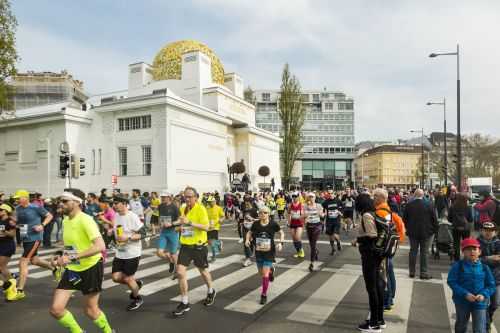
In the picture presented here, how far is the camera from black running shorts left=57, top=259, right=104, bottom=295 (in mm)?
4160

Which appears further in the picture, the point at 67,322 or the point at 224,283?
the point at 224,283

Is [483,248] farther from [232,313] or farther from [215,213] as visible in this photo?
[215,213]

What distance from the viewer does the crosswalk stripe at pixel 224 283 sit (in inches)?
257

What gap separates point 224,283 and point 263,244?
177 centimetres

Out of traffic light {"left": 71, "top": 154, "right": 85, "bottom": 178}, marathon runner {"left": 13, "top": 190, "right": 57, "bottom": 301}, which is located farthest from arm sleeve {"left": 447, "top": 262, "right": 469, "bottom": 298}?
traffic light {"left": 71, "top": 154, "right": 85, "bottom": 178}

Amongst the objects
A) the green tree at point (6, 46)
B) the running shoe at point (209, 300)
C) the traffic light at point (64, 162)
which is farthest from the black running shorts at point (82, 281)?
the green tree at point (6, 46)

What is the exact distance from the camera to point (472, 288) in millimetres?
4047

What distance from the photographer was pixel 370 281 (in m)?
4.99

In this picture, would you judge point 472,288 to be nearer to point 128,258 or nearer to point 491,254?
point 491,254

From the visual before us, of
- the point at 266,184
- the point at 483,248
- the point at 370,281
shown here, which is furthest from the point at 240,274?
the point at 266,184

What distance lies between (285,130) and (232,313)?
44.1m

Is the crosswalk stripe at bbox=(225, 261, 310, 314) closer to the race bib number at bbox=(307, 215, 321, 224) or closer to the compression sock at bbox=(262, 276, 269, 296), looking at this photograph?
the compression sock at bbox=(262, 276, 269, 296)

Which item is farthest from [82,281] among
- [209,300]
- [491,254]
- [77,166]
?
[77,166]

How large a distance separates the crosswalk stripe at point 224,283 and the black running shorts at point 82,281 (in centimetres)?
241
